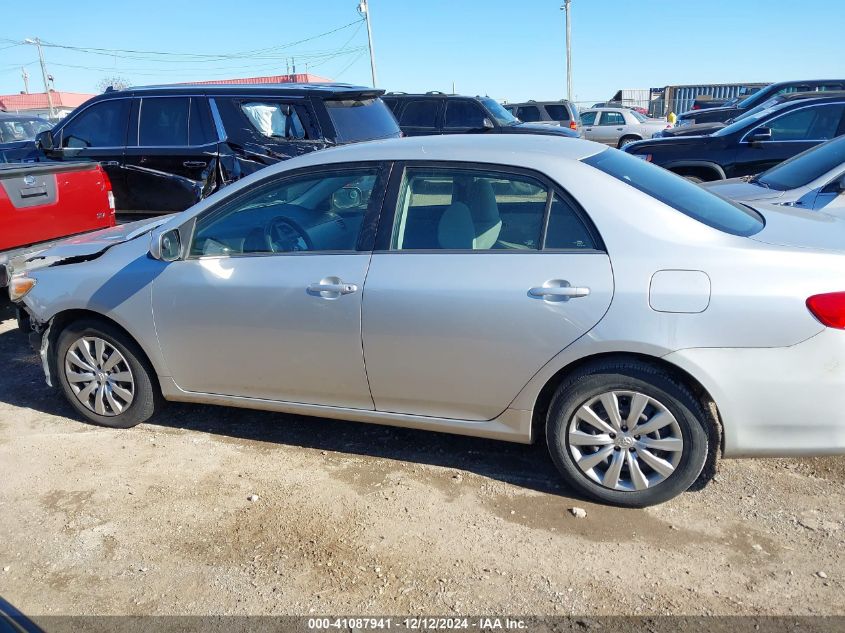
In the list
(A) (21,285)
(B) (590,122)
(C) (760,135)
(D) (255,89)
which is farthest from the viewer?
(B) (590,122)

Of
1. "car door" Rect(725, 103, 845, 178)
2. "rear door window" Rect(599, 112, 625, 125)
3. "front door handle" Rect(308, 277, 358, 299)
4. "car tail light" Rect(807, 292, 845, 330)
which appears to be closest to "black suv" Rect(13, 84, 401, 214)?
"front door handle" Rect(308, 277, 358, 299)

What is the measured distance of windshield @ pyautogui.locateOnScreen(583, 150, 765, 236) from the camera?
334 cm

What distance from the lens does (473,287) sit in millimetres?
3330

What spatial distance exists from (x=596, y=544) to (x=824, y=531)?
102 cm

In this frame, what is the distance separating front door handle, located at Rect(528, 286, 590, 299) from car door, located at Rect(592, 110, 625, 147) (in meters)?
21.6

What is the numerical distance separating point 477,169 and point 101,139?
19.6 ft

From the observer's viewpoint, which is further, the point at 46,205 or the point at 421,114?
the point at 421,114

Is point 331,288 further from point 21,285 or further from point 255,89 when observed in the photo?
point 255,89

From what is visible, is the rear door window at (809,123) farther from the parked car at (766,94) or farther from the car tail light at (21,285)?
the car tail light at (21,285)

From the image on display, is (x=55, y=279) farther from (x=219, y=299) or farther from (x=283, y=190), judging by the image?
(x=283, y=190)

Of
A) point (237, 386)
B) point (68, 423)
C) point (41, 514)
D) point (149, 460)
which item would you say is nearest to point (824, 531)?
point (237, 386)

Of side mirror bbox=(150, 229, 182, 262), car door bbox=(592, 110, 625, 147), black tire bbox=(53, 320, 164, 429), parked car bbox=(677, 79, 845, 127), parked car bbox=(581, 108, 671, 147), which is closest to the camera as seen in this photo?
side mirror bbox=(150, 229, 182, 262)

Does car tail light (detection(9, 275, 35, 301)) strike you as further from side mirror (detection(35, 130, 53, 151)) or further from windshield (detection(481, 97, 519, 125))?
windshield (detection(481, 97, 519, 125))

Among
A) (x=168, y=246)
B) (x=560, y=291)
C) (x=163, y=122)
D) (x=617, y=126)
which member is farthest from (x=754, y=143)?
(x=617, y=126)
